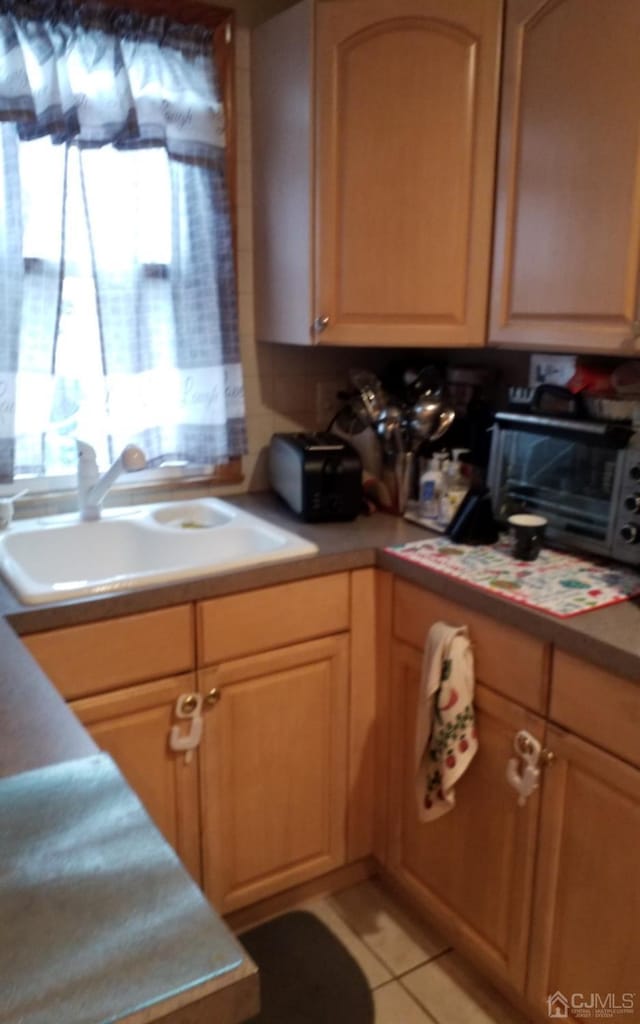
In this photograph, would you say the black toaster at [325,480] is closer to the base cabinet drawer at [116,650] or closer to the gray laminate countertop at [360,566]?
the gray laminate countertop at [360,566]

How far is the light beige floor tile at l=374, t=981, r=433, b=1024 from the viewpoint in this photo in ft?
5.43

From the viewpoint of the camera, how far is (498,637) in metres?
1.52

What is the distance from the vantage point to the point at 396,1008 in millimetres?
1683

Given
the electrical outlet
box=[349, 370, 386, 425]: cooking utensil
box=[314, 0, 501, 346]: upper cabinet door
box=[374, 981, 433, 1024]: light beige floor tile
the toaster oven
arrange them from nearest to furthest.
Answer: the toaster oven < box=[374, 981, 433, 1024]: light beige floor tile < box=[314, 0, 501, 346]: upper cabinet door < box=[349, 370, 386, 425]: cooking utensil < the electrical outlet

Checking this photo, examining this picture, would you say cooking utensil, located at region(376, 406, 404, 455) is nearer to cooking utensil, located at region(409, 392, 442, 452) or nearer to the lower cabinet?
cooking utensil, located at region(409, 392, 442, 452)

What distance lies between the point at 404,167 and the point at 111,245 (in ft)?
2.28

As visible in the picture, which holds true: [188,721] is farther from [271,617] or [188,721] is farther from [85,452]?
[85,452]

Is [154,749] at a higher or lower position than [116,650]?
lower

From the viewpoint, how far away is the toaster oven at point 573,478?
1.55 meters


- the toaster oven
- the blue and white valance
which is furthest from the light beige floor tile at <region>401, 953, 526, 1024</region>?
the blue and white valance

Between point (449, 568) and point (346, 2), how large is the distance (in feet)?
4.11

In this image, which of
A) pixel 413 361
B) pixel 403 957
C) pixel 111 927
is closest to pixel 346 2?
pixel 413 361

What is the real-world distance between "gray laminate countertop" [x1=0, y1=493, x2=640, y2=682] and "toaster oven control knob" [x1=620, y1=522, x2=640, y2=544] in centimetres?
13

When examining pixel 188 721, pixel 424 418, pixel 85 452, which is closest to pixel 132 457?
pixel 85 452
